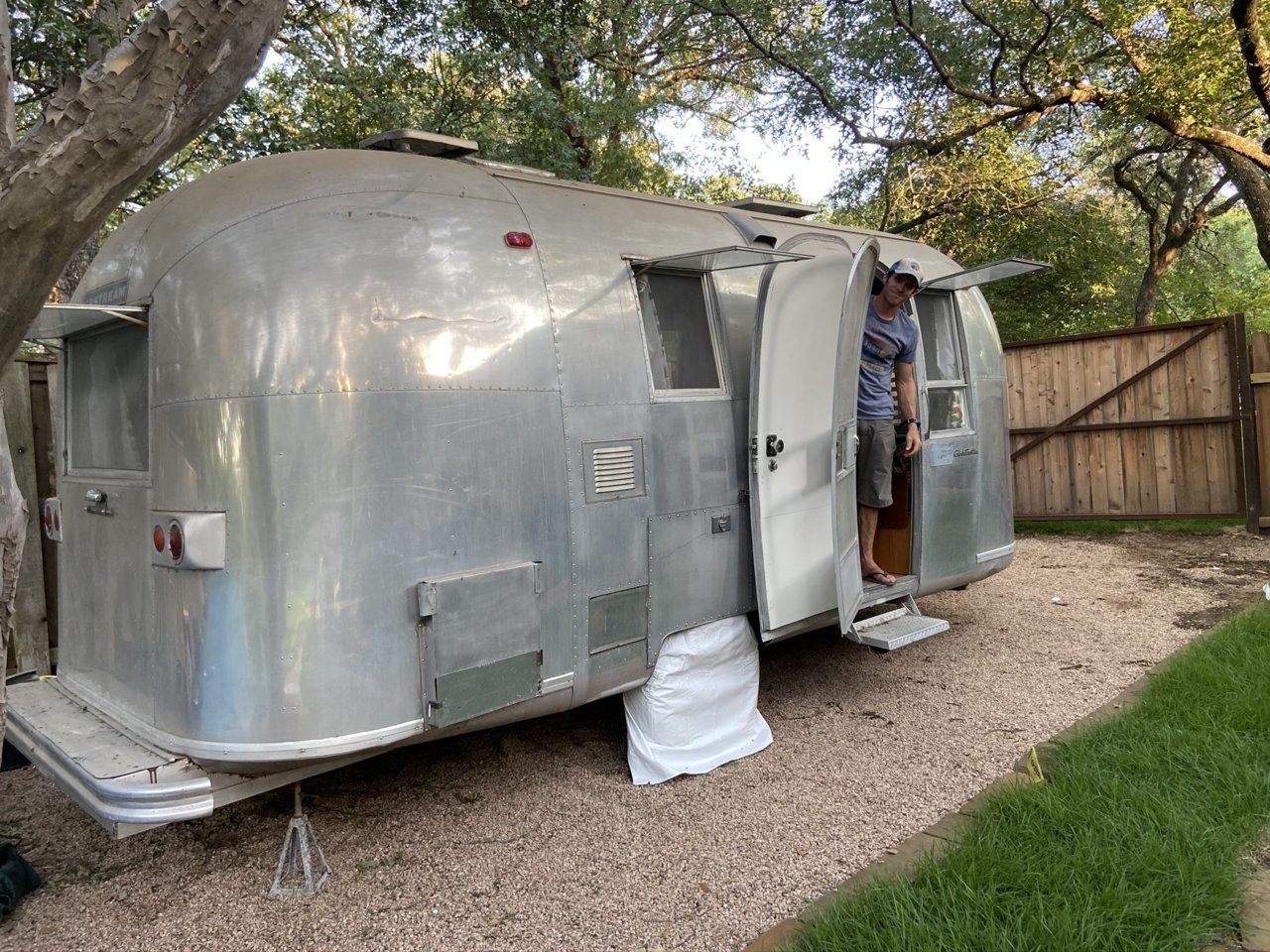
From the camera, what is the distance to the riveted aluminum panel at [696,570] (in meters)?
4.02

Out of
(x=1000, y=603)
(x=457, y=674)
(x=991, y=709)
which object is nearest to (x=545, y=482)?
(x=457, y=674)

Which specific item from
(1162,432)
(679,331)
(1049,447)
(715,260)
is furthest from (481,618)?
(1162,432)

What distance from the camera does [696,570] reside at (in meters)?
4.19

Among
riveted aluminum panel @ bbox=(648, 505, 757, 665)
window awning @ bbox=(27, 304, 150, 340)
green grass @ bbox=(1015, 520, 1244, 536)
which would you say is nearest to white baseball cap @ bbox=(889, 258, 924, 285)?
riveted aluminum panel @ bbox=(648, 505, 757, 665)

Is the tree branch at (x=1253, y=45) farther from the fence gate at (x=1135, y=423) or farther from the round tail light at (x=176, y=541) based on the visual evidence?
the round tail light at (x=176, y=541)

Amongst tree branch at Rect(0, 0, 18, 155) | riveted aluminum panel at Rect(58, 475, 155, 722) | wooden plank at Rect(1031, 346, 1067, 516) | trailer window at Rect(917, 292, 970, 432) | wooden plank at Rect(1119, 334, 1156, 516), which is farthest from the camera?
wooden plank at Rect(1031, 346, 1067, 516)

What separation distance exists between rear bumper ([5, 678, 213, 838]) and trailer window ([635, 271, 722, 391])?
244 cm

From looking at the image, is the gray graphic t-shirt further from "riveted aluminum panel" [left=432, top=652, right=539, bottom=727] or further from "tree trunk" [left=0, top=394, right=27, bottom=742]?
"tree trunk" [left=0, top=394, right=27, bottom=742]

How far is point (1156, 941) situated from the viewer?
2.58 meters

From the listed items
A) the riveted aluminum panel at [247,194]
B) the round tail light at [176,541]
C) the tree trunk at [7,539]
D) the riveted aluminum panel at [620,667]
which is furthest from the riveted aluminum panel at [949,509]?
the tree trunk at [7,539]

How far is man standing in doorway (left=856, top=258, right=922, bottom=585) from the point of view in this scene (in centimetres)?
513

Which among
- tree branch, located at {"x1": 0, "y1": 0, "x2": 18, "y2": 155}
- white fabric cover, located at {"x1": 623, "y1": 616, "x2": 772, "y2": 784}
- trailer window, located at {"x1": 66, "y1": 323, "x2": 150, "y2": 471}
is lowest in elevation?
white fabric cover, located at {"x1": 623, "y1": 616, "x2": 772, "y2": 784}

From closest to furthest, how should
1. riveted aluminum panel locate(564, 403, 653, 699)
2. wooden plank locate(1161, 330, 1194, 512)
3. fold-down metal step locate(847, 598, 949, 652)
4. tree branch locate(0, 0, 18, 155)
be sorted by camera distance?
tree branch locate(0, 0, 18, 155) → riveted aluminum panel locate(564, 403, 653, 699) → fold-down metal step locate(847, 598, 949, 652) → wooden plank locate(1161, 330, 1194, 512)

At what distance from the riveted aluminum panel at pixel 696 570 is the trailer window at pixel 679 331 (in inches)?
25.7
